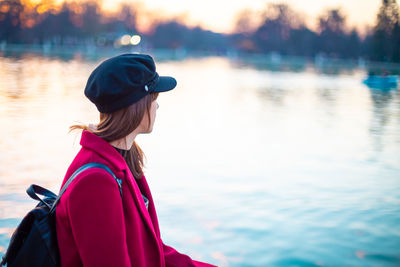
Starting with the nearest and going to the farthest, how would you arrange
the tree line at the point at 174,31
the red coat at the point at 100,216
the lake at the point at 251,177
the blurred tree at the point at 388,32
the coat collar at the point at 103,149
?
the red coat at the point at 100,216 < the coat collar at the point at 103,149 < the lake at the point at 251,177 < the blurred tree at the point at 388,32 < the tree line at the point at 174,31

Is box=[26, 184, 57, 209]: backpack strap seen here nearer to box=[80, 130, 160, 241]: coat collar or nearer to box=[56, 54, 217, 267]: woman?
box=[56, 54, 217, 267]: woman

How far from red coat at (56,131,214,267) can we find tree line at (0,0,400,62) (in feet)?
159

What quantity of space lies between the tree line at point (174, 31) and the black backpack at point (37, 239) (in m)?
48.7

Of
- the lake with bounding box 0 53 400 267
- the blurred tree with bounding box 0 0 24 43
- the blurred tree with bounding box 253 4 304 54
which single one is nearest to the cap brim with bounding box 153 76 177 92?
the lake with bounding box 0 53 400 267

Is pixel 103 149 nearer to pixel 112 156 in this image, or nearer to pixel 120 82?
pixel 112 156

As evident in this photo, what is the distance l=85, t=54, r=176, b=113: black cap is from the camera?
146cm

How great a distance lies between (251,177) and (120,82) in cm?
445

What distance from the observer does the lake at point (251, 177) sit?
3801 millimetres

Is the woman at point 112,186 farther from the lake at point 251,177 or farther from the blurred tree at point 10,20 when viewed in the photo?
the blurred tree at point 10,20

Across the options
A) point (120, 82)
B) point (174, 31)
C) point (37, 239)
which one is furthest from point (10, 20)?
point (37, 239)

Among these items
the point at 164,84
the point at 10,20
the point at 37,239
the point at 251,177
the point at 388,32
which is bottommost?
the point at 251,177

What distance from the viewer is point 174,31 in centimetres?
8512

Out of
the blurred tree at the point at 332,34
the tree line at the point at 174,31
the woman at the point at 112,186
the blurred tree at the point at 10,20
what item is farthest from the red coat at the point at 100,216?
the blurred tree at the point at 10,20

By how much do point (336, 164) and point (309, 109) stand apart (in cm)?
709
